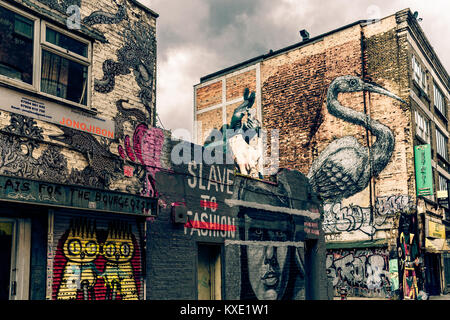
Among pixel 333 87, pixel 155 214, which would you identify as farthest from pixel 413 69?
pixel 155 214

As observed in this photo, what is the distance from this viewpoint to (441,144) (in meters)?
27.4

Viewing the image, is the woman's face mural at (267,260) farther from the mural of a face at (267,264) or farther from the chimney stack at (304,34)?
the chimney stack at (304,34)

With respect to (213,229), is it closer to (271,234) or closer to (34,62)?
(271,234)

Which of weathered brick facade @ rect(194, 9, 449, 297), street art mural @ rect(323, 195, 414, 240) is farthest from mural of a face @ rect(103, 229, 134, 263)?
street art mural @ rect(323, 195, 414, 240)

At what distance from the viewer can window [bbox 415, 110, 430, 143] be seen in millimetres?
23234

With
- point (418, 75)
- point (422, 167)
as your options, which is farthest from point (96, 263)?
point (418, 75)

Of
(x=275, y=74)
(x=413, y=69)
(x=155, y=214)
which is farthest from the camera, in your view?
(x=275, y=74)

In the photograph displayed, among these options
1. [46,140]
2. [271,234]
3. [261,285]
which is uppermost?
[46,140]

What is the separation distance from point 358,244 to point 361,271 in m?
1.21

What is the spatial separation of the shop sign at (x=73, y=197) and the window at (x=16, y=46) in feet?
6.27

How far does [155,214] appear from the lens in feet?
30.3

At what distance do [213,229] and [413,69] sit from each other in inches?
641

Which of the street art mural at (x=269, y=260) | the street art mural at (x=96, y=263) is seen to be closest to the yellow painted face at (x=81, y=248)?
the street art mural at (x=96, y=263)

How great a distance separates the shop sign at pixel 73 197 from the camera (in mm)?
6930
